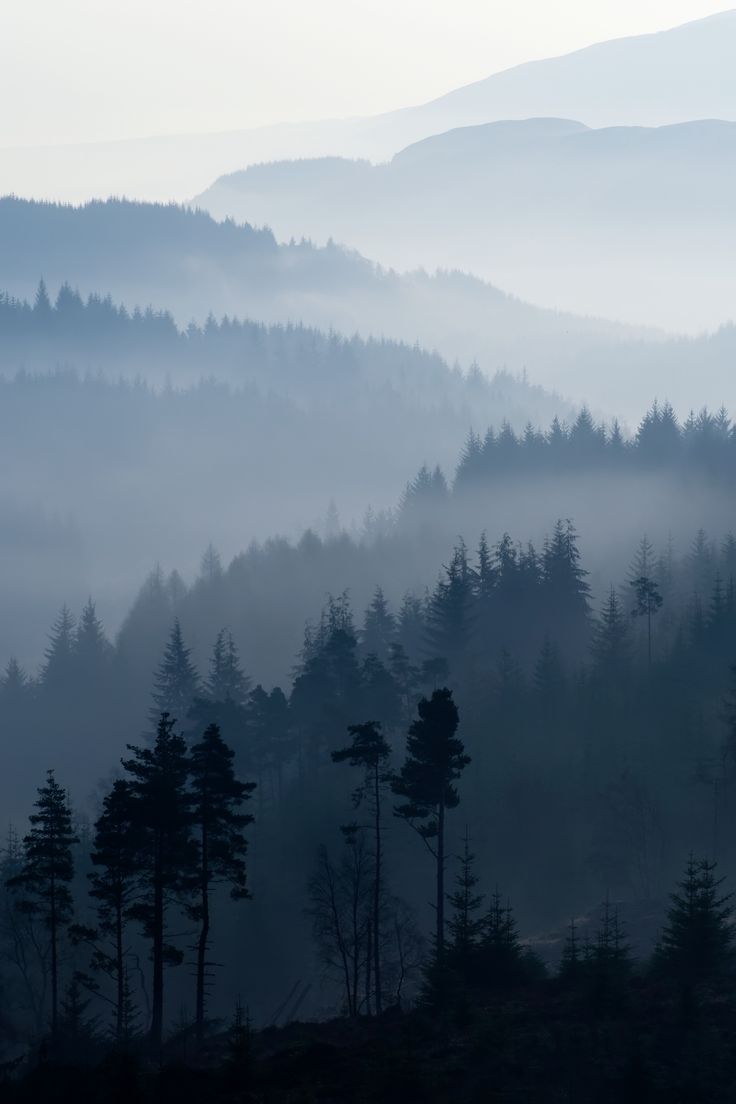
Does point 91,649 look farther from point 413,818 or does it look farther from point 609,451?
point 413,818

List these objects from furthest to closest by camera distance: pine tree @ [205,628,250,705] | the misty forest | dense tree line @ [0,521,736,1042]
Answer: pine tree @ [205,628,250,705]
dense tree line @ [0,521,736,1042]
the misty forest

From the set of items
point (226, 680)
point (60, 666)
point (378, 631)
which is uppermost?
point (378, 631)

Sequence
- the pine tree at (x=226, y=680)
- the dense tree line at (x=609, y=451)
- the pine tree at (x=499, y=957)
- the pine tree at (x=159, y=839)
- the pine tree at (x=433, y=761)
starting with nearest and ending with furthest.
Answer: the pine tree at (x=499, y=957) < the pine tree at (x=159, y=839) < the pine tree at (x=433, y=761) < the pine tree at (x=226, y=680) < the dense tree line at (x=609, y=451)

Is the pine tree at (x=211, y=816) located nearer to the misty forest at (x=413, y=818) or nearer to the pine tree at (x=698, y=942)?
the misty forest at (x=413, y=818)

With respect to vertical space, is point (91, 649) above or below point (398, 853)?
above

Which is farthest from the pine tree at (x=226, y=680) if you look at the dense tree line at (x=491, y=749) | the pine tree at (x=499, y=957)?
the pine tree at (x=499, y=957)

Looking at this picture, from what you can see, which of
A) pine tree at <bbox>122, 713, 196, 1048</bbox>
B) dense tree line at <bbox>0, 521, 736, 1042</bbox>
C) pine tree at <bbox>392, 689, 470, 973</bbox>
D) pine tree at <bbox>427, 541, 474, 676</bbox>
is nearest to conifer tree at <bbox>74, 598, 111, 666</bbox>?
dense tree line at <bbox>0, 521, 736, 1042</bbox>

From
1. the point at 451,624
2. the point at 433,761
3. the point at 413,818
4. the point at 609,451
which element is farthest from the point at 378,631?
the point at 609,451

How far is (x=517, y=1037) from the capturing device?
106 ft

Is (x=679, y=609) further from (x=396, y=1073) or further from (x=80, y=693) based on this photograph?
(x=396, y=1073)

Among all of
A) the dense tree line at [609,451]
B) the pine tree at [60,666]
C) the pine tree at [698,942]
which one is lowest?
the pine tree at [60,666]

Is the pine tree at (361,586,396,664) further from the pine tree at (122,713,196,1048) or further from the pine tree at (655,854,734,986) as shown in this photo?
the pine tree at (655,854,734,986)

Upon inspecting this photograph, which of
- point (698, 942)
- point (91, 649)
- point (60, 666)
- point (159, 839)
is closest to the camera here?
point (698, 942)

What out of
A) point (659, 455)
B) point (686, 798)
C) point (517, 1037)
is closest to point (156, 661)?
point (659, 455)
